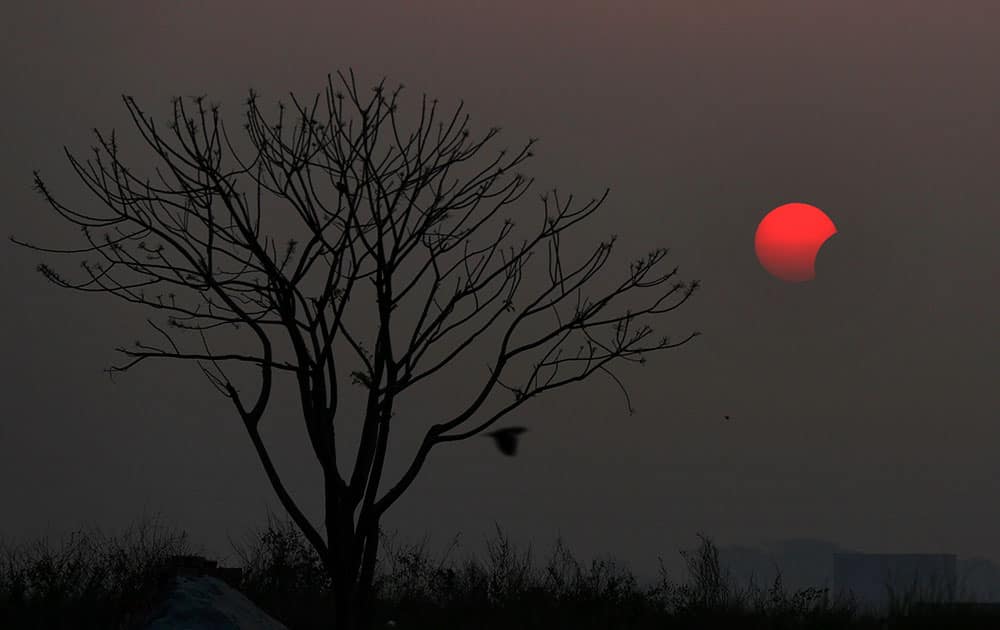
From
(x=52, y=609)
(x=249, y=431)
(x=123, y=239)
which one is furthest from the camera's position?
(x=52, y=609)

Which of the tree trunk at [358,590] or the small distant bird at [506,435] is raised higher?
the small distant bird at [506,435]

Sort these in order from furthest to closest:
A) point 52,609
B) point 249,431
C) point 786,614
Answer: point 786,614 < point 52,609 < point 249,431

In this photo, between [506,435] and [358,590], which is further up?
[506,435]

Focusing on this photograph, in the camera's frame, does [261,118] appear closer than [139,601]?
No

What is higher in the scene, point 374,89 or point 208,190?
point 374,89

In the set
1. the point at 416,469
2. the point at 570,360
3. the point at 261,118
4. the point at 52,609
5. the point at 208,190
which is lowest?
the point at 52,609

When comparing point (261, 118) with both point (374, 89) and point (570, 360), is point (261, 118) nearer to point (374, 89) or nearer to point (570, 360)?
point (374, 89)

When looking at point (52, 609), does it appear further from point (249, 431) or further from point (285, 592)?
point (249, 431)

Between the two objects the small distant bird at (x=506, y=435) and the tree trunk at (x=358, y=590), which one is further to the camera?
the small distant bird at (x=506, y=435)

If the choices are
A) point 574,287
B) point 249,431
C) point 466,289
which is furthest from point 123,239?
point 574,287

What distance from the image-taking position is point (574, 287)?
39.9 feet

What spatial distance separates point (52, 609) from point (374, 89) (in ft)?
21.4

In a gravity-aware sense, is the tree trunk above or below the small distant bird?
below

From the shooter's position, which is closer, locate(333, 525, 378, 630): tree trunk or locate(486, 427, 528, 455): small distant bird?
locate(333, 525, 378, 630): tree trunk
